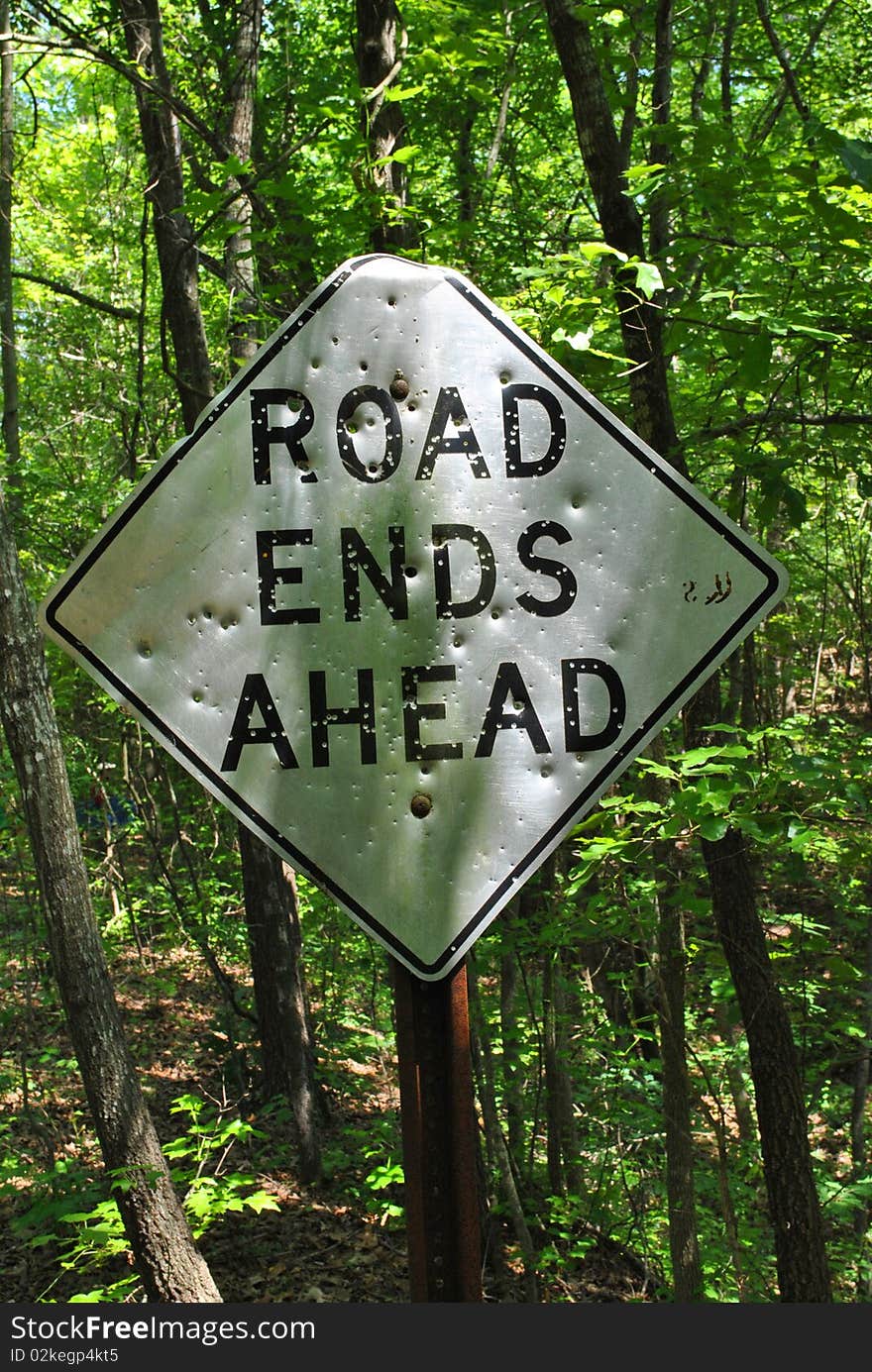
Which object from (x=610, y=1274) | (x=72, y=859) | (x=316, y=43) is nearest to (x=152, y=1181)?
(x=72, y=859)

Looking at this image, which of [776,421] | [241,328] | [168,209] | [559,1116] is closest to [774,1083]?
[559,1116]

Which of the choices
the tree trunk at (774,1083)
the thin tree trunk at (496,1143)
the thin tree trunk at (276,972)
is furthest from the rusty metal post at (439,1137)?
the thin tree trunk at (276,972)

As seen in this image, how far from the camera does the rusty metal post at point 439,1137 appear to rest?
5.62ft

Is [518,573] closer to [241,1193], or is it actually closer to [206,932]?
[241,1193]

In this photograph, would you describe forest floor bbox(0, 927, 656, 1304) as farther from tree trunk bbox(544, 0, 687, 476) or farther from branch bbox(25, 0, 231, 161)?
branch bbox(25, 0, 231, 161)

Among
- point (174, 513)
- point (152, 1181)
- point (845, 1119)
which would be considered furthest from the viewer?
point (845, 1119)

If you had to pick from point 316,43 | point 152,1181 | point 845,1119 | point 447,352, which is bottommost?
point 845,1119

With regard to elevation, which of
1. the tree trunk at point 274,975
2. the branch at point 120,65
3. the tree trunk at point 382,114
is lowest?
the tree trunk at point 274,975

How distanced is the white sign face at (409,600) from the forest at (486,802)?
0.31 ft

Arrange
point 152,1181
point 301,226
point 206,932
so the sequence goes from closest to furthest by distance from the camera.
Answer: point 301,226 < point 152,1181 < point 206,932

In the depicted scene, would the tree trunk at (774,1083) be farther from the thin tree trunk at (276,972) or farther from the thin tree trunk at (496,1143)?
the thin tree trunk at (276,972)

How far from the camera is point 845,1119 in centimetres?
901

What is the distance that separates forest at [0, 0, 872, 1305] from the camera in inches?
154

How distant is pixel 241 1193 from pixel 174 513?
6617mm
